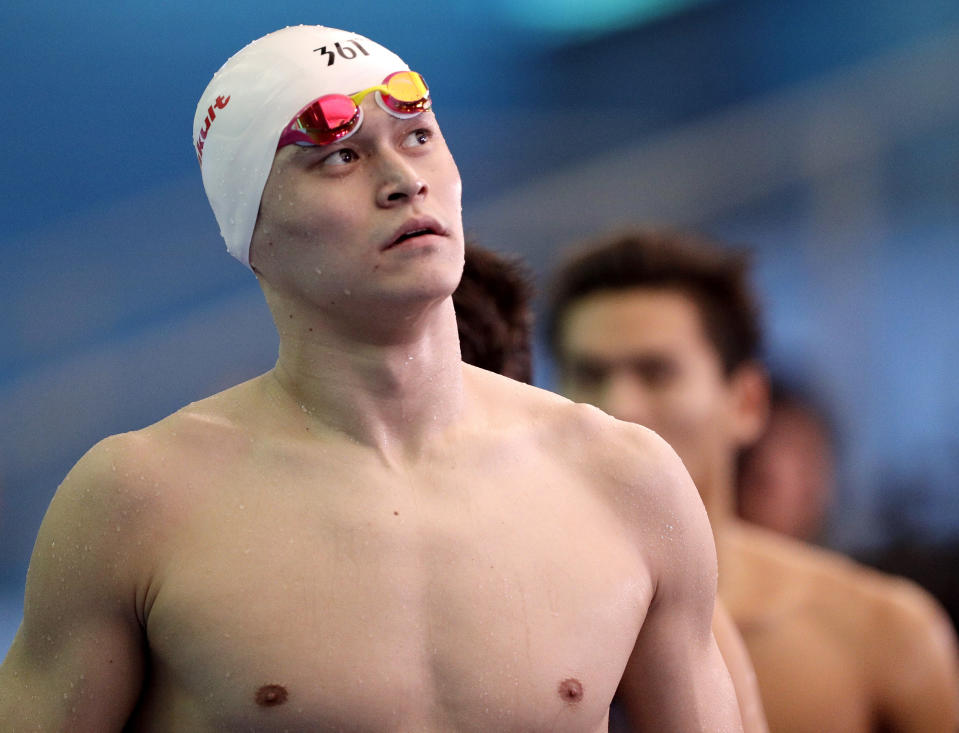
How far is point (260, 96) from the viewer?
1.78 metres

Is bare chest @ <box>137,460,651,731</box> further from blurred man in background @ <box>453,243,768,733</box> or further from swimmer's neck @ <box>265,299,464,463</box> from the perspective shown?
blurred man in background @ <box>453,243,768,733</box>

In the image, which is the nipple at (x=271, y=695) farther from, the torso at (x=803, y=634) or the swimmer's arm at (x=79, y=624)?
the torso at (x=803, y=634)

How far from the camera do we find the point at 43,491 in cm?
439

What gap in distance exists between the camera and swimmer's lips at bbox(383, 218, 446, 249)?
169 cm

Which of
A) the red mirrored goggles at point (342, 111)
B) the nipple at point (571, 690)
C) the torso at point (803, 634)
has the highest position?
the red mirrored goggles at point (342, 111)

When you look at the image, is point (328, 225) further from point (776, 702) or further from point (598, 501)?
point (776, 702)

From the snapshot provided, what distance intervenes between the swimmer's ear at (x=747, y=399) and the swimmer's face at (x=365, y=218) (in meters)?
2.08

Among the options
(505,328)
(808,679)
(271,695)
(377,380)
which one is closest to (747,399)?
(808,679)

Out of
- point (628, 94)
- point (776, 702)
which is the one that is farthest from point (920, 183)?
point (776, 702)

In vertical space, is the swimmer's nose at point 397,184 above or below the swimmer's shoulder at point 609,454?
above

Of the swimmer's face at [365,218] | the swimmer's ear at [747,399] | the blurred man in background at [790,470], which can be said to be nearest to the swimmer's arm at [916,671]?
the swimmer's ear at [747,399]

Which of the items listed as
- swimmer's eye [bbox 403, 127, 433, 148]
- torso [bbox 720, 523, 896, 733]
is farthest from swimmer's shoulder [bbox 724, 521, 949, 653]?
swimmer's eye [bbox 403, 127, 433, 148]

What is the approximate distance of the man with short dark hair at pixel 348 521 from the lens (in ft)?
5.44

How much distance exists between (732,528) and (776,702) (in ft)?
1.69
